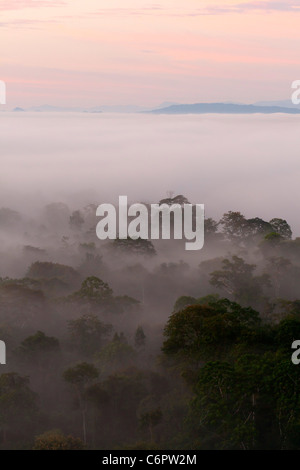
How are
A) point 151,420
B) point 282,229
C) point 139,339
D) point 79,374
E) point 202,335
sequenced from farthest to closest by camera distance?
point 282,229
point 139,339
point 79,374
point 202,335
point 151,420

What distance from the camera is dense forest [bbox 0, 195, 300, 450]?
85.6 ft

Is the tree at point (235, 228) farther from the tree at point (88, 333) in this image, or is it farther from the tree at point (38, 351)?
the tree at point (38, 351)

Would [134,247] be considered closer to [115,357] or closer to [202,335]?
[115,357]

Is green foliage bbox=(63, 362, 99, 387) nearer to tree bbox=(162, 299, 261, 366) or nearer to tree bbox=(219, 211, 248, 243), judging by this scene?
tree bbox=(162, 299, 261, 366)

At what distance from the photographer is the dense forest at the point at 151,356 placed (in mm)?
26094

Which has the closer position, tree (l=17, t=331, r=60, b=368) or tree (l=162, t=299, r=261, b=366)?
tree (l=162, t=299, r=261, b=366)

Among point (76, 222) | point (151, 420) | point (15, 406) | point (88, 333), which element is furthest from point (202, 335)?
point (76, 222)

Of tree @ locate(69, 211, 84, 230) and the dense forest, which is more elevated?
tree @ locate(69, 211, 84, 230)

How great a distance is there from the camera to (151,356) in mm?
39812

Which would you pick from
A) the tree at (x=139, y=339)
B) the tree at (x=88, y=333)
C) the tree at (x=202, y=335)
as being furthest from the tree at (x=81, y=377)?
the tree at (x=139, y=339)

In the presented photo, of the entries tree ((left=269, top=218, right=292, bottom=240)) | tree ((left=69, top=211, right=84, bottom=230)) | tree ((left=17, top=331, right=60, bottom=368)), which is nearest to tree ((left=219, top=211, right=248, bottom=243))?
tree ((left=269, top=218, right=292, bottom=240))

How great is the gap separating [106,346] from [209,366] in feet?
44.4

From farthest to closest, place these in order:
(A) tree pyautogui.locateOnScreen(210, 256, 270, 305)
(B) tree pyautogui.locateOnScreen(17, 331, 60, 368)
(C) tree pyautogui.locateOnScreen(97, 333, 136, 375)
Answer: (A) tree pyautogui.locateOnScreen(210, 256, 270, 305) < (B) tree pyautogui.locateOnScreen(17, 331, 60, 368) < (C) tree pyautogui.locateOnScreen(97, 333, 136, 375)
